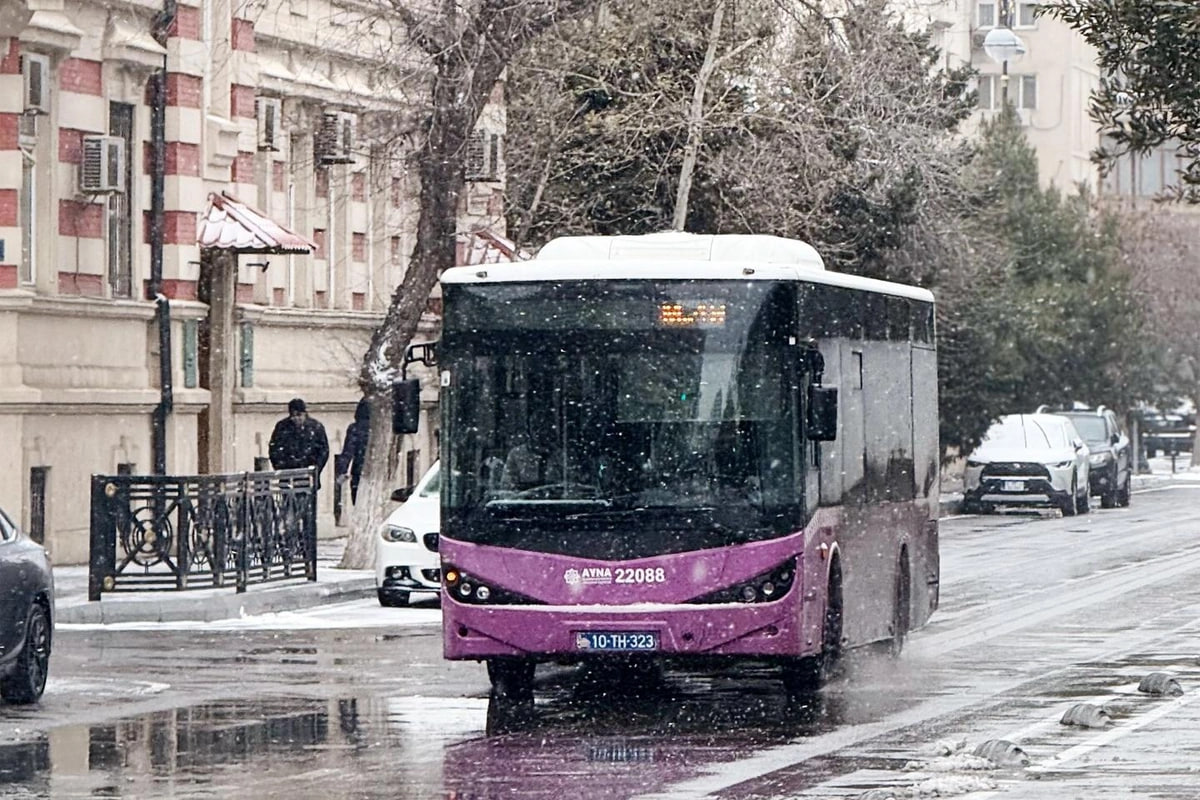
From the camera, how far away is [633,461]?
1645cm

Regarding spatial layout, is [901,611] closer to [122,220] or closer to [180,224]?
[122,220]

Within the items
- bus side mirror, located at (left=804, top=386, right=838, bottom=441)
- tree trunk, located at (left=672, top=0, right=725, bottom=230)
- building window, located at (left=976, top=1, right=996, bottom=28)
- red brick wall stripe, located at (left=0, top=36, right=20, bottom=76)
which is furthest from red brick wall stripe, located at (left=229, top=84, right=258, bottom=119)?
building window, located at (left=976, top=1, right=996, bottom=28)

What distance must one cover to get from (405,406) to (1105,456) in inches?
1336

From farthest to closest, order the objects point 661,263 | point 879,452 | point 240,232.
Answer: point 240,232 → point 879,452 → point 661,263

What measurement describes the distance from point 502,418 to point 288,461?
1637 cm

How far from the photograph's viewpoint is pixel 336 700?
17406 mm

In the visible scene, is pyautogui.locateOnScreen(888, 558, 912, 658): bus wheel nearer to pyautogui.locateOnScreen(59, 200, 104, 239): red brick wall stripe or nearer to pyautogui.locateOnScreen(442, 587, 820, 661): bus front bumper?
pyautogui.locateOnScreen(442, 587, 820, 661): bus front bumper

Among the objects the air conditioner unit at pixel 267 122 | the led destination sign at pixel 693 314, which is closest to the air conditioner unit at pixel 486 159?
the air conditioner unit at pixel 267 122

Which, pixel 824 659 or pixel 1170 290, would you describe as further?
pixel 1170 290

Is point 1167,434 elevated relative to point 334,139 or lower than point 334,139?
lower

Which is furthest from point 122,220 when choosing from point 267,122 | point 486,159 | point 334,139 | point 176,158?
point 486,159

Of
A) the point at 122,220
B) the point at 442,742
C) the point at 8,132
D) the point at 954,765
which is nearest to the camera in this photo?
the point at 954,765

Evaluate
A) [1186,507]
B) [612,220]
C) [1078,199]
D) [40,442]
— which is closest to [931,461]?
[40,442]

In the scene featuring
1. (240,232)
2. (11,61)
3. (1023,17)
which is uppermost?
(1023,17)
